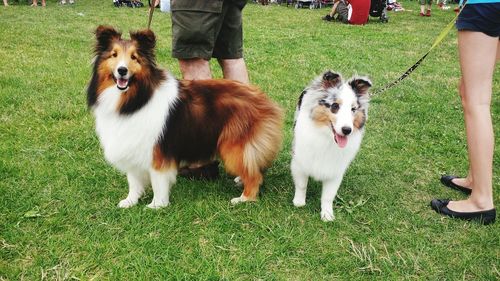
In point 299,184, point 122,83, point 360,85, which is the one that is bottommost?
point 299,184

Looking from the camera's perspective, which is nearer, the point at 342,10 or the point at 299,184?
the point at 299,184

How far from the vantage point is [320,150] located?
9.50 ft

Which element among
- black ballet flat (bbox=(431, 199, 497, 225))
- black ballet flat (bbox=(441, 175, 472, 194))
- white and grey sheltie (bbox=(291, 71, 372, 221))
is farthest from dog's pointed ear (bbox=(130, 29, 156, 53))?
black ballet flat (bbox=(441, 175, 472, 194))

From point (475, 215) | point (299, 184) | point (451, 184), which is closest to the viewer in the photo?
point (475, 215)

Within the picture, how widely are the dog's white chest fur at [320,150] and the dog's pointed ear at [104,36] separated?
138cm

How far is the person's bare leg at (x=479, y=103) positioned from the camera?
2.73 meters

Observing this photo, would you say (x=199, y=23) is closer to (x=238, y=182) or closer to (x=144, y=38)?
(x=144, y=38)

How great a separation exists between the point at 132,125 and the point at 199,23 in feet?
3.09


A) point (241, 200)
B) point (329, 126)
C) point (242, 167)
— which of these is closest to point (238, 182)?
point (241, 200)

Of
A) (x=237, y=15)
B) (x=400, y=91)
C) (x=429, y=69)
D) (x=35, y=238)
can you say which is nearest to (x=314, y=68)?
(x=400, y=91)

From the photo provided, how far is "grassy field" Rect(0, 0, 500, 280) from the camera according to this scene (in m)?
2.59

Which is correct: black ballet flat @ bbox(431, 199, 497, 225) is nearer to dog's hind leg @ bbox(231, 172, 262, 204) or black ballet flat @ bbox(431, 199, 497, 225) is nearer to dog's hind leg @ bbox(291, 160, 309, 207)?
dog's hind leg @ bbox(291, 160, 309, 207)

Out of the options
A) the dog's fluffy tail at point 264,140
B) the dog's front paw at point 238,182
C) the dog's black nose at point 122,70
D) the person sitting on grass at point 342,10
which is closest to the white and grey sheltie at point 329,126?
the dog's fluffy tail at point 264,140

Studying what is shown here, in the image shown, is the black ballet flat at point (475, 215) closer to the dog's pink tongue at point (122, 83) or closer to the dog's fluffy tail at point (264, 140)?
the dog's fluffy tail at point (264, 140)
